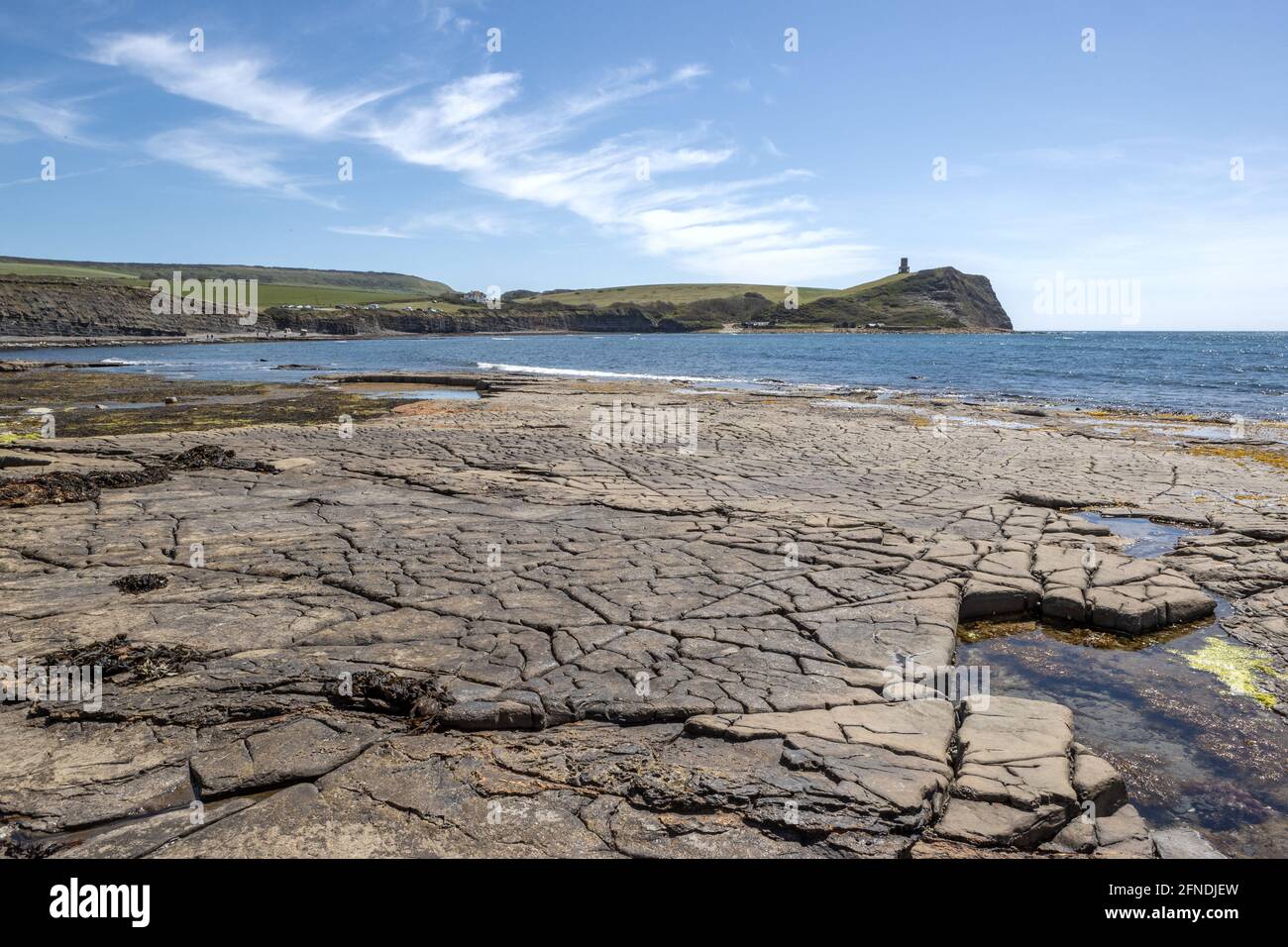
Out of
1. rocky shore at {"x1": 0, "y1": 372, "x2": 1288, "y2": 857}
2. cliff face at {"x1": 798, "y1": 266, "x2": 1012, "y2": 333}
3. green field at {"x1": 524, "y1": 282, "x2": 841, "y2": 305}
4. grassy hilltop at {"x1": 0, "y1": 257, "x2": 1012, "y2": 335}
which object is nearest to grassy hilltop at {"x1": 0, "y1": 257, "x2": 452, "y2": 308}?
grassy hilltop at {"x1": 0, "y1": 257, "x2": 1012, "y2": 335}

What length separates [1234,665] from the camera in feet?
18.5

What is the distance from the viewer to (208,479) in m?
10.9

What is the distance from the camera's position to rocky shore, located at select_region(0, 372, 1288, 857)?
369 centimetres

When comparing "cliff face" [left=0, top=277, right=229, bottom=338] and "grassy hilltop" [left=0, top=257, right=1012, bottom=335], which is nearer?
"cliff face" [left=0, top=277, right=229, bottom=338]

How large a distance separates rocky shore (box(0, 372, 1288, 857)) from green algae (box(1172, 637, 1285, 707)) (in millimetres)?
120

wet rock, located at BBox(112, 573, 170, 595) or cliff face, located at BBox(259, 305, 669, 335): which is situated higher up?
cliff face, located at BBox(259, 305, 669, 335)

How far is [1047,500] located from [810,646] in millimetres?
6535

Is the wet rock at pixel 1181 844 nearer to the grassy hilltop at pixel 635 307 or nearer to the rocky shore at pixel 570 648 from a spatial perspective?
the rocky shore at pixel 570 648
